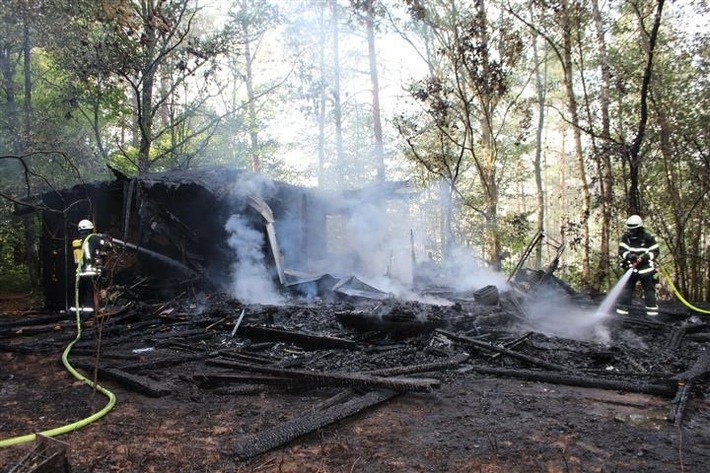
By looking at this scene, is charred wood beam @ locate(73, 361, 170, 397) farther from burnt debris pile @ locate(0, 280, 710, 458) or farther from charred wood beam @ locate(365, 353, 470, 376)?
charred wood beam @ locate(365, 353, 470, 376)

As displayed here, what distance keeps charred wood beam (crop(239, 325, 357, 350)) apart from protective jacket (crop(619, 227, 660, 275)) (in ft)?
21.5

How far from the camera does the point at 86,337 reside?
306 inches

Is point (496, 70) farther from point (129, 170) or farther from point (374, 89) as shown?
point (129, 170)

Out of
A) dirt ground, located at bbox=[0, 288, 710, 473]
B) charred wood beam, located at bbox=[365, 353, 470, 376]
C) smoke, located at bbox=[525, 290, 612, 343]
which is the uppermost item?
charred wood beam, located at bbox=[365, 353, 470, 376]

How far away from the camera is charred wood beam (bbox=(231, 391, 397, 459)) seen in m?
3.51

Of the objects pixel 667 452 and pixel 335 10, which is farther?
pixel 335 10

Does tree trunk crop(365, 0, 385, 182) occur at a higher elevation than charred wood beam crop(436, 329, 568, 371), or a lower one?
higher

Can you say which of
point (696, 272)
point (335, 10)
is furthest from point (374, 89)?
point (696, 272)

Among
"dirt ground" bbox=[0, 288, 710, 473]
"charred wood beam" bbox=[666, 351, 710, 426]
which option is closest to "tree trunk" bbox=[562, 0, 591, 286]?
"dirt ground" bbox=[0, 288, 710, 473]

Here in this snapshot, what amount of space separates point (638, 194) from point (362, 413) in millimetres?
11234

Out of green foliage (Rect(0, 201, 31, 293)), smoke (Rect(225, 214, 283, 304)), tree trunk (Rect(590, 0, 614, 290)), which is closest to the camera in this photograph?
tree trunk (Rect(590, 0, 614, 290))

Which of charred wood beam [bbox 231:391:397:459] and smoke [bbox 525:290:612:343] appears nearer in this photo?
charred wood beam [bbox 231:391:397:459]

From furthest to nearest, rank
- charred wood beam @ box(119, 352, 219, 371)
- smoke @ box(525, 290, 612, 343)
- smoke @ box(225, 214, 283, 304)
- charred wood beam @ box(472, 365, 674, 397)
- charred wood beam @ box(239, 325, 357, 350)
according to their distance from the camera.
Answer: smoke @ box(225, 214, 283, 304), smoke @ box(525, 290, 612, 343), charred wood beam @ box(239, 325, 357, 350), charred wood beam @ box(119, 352, 219, 371), charred wood beam @ box(472, 365, 674, 397)

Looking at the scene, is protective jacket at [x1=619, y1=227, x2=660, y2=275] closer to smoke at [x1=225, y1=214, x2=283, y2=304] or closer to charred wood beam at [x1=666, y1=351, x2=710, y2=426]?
charred wood beam at [x1=666, y1=351, x2=710, y2=426]
